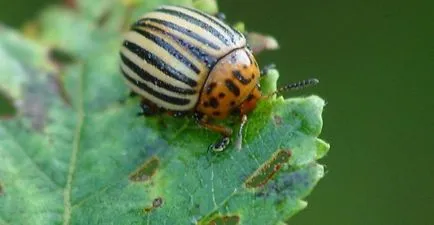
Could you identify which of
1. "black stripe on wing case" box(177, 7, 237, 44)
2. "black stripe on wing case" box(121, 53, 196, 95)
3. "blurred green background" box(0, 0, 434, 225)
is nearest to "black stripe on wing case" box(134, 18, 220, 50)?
"black stripe on wing case" box(177, 7, 237, 44)

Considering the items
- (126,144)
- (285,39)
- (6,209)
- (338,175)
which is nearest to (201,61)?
(126,144)

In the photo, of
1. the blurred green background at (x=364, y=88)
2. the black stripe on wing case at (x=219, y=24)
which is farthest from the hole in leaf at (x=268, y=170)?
the blurred green background at (x=364, y=88)

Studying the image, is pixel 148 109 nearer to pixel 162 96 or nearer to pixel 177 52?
pixel 162 96

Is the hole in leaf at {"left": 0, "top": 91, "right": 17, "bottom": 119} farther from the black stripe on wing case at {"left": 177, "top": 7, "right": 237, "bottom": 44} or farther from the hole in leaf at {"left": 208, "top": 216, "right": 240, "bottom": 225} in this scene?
the hole in leaf at {"left": 208, "top": 216, "right": 240, "bottom": 225}

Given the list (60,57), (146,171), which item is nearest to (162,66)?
(146,171)

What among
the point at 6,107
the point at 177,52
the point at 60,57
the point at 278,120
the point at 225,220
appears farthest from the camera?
the point at 60,57

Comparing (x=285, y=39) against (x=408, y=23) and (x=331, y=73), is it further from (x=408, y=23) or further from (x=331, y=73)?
(x=408, y=23)
